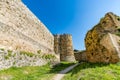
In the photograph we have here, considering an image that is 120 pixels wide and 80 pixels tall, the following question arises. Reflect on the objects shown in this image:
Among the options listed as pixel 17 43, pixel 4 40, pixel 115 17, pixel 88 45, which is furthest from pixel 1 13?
pixel 115 17

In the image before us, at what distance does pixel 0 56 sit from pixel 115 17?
423 inches

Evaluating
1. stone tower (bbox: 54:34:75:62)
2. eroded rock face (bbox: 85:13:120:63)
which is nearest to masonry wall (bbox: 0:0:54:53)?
eroded rock face (bbox: 85:13:120:63)

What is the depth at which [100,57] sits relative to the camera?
1848 cm

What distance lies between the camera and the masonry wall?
19766 mm

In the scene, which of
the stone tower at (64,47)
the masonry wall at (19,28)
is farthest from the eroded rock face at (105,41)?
the stone tower at (64,47)

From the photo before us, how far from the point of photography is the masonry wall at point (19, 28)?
64.8 feet

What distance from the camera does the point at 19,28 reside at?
23.6 metres

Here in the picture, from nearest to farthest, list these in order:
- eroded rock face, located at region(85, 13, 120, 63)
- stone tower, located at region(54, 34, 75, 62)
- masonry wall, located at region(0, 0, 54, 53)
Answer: eroded rock face, located at region(85, 13, 120, 63), masonry wall, located at region(0, 0, 54, 53), stone tower, located at region(54, 34, 75, 62)

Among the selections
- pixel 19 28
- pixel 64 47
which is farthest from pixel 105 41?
pixel 64 47

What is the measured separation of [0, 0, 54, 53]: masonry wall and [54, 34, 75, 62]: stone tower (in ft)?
32.6

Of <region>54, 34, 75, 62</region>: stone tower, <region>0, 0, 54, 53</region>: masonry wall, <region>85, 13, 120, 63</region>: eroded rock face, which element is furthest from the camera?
<region>54, 34, 75, 62</region>: stone tower

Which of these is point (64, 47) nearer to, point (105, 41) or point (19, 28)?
point (19, 28)

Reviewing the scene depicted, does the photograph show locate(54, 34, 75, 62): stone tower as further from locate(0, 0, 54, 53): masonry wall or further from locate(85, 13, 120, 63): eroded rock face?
locate(85, 13, 120, 63): eroded rock face

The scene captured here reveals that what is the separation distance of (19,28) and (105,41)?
10.2 meters
